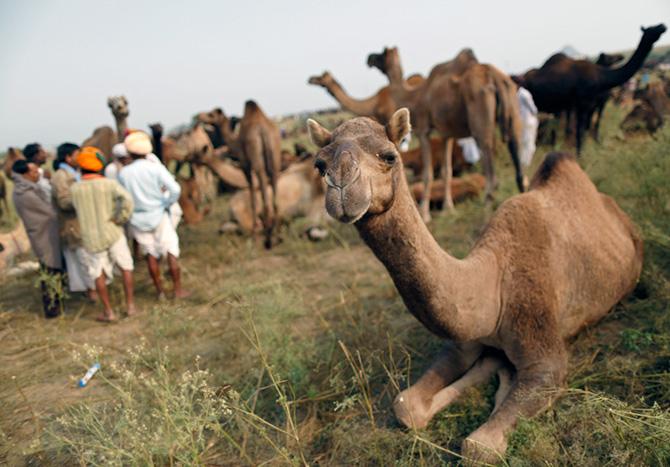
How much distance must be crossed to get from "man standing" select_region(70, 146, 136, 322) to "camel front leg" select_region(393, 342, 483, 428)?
12.6 feet

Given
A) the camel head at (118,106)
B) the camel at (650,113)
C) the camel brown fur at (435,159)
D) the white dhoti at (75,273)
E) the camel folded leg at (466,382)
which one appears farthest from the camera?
the camel at (650,113)

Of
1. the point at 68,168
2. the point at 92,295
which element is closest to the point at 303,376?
the point at 92,295

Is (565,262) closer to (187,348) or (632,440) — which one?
(632,440)

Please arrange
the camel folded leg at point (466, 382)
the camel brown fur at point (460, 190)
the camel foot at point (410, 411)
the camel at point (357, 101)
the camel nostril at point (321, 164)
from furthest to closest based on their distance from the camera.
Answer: the camel at point (357, 101), the camel brown fur at point (460, 190), the camel folded leg at point (466, 382), the camel foot at point (410, 411), the camel nostril at point (321, 164)

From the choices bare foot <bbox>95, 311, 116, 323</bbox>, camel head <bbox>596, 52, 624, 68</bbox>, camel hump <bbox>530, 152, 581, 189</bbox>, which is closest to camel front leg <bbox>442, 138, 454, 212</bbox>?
camel hump <bbox>530, 152, 581, 189</bbox>

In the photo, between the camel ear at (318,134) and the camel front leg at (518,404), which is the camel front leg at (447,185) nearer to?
the camel front leg at (518,404)

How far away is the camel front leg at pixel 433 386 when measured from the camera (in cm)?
279

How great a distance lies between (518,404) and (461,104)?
5435 millimetres

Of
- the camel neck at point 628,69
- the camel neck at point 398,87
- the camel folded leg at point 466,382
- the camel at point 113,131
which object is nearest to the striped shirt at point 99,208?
the camel at point 113,131

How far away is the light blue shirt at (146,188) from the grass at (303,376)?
117 cm

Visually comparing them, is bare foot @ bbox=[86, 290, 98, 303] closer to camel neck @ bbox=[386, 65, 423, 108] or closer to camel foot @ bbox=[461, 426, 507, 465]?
camel foot @ bbox=[461, 426, 507, 465]

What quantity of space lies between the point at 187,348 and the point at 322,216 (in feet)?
14.4

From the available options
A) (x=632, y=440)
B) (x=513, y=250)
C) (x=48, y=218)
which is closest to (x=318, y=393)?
(x=513, y=250)

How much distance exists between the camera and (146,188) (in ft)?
17.1
